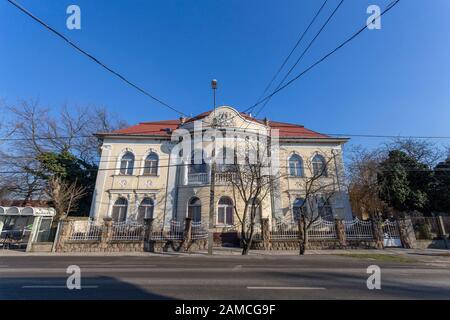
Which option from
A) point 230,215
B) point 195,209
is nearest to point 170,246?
point 195,209

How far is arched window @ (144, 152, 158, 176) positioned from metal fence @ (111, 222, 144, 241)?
18.3ft

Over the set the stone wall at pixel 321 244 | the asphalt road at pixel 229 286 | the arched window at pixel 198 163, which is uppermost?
the arched window at pixel 198 163

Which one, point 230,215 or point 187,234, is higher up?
point 230,215

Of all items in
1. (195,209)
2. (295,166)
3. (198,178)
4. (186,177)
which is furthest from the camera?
(295,166)

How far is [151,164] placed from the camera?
67.1 ft

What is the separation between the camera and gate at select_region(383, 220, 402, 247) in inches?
587

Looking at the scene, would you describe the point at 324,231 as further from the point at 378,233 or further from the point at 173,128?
the point at 173,128

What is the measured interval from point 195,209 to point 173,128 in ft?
30.5

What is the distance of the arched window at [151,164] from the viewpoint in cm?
1998

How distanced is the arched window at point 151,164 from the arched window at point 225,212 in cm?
690

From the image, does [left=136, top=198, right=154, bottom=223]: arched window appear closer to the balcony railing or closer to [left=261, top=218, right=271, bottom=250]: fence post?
the balcony railing

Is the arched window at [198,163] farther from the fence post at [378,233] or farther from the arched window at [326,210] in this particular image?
the fence post at [378,233]

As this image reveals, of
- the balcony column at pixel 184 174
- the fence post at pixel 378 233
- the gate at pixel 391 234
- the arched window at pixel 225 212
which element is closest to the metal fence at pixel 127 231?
the balcony column at pixel 184 174

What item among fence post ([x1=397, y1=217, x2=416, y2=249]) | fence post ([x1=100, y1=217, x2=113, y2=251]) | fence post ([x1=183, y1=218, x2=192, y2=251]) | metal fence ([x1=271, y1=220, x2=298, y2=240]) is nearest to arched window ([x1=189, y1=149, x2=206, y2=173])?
fence post ([x1=183, y1=218, x2=192, y2=251])
